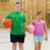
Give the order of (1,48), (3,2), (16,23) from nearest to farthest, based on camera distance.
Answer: (16,23)
(1,48)
(3,2)

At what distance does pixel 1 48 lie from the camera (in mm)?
6730

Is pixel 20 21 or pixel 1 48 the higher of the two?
pixel 20 21

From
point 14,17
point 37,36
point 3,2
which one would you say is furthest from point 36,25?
point 3,2

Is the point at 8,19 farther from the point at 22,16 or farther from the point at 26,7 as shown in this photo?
the point at 26,7

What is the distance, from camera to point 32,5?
15.0 meters

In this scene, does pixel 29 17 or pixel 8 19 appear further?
pixel 29 17

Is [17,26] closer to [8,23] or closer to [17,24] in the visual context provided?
[17,24]

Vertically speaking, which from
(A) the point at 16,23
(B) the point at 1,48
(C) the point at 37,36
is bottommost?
(B) the point at 1,48

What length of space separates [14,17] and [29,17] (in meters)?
9.94

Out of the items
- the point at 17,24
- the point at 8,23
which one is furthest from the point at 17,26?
the point at 8,23

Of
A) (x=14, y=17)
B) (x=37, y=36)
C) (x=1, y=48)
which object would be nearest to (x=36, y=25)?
(x=37, y=36)

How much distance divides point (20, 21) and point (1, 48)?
201cm

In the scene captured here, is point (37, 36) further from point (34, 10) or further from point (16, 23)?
point (34, 10)

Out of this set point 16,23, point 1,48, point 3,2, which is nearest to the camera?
point 16,23
